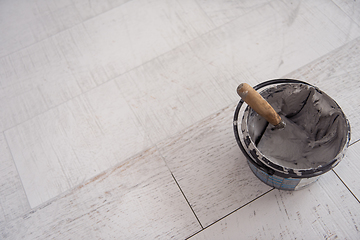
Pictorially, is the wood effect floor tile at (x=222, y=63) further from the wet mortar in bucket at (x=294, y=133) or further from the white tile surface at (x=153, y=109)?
the wet mortar in bucket at (x=294, y=133)

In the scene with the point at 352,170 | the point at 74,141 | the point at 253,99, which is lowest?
the point at 74,141

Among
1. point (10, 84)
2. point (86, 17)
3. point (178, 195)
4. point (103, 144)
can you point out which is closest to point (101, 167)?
point (103, 144)

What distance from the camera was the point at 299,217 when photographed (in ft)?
2.90

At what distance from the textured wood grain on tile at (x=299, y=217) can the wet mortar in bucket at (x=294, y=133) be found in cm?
6

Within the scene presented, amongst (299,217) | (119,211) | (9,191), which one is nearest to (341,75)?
(299,217)

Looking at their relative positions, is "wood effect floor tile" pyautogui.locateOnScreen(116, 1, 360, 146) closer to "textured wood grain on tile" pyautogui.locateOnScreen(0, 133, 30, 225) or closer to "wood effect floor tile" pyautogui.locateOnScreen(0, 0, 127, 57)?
"wood effect floor tile" pyautogui.locateOnScreen(0, 0, 127, 57)

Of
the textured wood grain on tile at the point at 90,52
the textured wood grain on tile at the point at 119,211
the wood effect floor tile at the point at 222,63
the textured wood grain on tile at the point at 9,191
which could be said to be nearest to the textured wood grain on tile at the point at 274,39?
the wood effect floor tile at the point at 222,63

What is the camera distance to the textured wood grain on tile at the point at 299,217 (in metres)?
0.86

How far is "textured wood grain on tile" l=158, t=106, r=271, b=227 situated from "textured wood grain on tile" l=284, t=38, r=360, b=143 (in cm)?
34

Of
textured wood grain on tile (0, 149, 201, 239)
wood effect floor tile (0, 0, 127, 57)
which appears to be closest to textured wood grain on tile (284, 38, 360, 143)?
textured wood grain on tile (0, 149, 201, 239)

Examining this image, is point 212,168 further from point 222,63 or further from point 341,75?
point 341,75

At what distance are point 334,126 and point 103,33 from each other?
39.1 inches

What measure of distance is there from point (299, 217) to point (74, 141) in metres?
0.84

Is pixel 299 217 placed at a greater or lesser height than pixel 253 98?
lesser
